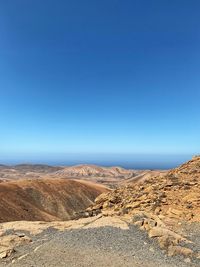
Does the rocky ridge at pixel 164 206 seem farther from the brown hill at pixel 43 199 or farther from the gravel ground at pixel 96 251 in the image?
the brown hill at pixel 43 199

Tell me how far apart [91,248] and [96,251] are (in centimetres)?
45

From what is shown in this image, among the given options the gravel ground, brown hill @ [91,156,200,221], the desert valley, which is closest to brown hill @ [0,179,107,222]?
brown hill @ [91,156,200,221]

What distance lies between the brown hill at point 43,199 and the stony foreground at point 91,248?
38129mm

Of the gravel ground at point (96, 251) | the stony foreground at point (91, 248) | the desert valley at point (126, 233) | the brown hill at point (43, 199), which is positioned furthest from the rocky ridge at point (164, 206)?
the brown hill at point (43, 199)

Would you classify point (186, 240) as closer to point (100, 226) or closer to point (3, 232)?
point (100, 226)

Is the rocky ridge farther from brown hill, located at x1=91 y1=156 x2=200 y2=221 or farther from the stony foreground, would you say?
the stony foreground

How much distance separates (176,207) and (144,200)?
294cm

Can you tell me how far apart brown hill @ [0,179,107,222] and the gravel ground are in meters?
39.5

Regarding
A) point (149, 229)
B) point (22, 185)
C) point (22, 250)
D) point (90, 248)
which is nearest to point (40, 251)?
point (22, 250)

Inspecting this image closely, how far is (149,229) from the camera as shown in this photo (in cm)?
1828

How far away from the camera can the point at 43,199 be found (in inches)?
3046

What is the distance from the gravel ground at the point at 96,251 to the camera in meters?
15.0

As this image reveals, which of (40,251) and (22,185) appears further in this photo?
(22,185)

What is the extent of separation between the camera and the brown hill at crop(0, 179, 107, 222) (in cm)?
6216
